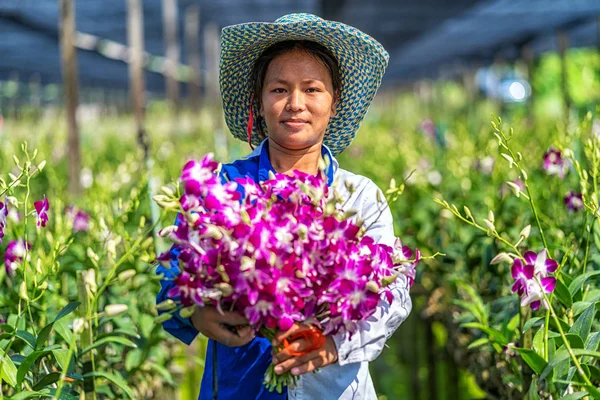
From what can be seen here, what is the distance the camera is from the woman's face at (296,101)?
1498mm

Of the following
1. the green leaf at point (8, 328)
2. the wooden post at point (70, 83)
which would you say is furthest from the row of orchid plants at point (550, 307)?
the wooden post at point (70, 83)

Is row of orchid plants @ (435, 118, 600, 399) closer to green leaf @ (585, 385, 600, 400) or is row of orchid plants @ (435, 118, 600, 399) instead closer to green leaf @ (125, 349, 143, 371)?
green leaf @ (585, 385, 600, 400)

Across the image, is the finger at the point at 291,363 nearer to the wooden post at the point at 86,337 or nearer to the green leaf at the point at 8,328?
the wooden post at the point at 86,337

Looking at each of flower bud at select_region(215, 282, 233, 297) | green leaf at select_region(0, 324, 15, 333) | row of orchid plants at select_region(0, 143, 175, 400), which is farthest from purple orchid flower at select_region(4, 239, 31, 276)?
flower bud at select_region(215, 282, 233, 297)

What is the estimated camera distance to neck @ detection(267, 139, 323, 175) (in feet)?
5.16

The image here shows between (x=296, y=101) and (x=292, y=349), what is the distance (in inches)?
18.5

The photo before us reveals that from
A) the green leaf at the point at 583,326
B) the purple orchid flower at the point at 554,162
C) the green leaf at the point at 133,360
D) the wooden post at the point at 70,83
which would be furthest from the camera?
the wooden post at the point at 70,83

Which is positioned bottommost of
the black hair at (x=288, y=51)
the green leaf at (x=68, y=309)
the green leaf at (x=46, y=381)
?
the green leaf at (x=46, y=381)

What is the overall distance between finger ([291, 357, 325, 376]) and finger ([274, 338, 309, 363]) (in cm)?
3

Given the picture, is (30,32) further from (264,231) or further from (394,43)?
(264,231)

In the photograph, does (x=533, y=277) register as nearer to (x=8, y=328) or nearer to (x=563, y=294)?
(x=563, y=294)

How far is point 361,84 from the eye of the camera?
1.67m

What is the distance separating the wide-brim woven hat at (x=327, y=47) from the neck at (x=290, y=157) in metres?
0.15

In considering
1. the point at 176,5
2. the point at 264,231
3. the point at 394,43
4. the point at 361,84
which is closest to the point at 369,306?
the point at 264,231
